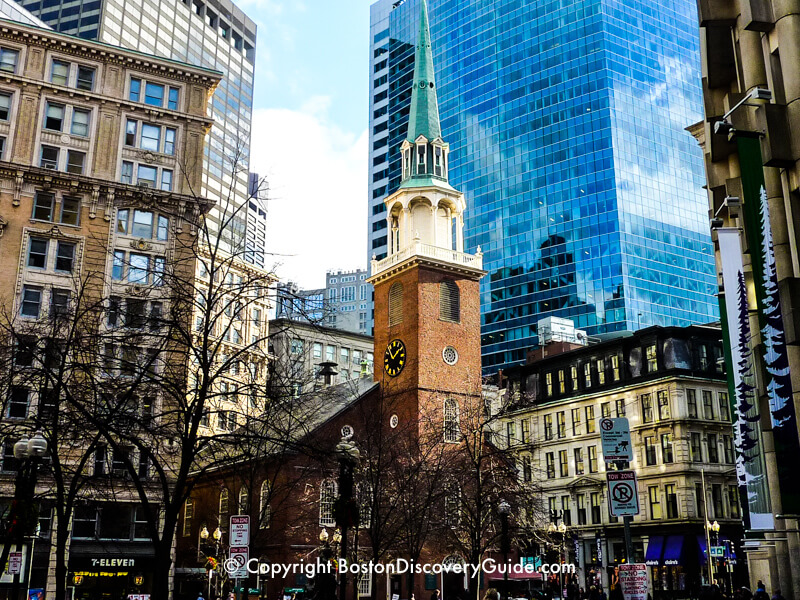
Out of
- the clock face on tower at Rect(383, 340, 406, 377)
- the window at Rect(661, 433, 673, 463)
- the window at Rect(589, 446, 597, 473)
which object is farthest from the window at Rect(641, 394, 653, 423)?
the clock face on tower at Rect(383, 340, 406, 377)

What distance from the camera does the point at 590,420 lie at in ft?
229

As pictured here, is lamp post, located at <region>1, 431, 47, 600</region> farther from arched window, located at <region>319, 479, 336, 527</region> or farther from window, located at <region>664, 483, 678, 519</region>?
window, located at <region>664, 483, 678, 519</region>

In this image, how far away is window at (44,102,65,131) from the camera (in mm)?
48969

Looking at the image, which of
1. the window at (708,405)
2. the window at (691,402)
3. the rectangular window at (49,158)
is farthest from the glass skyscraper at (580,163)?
the rectangular window at (49,158)

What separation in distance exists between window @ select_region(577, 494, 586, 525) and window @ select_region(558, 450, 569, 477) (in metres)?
2.27

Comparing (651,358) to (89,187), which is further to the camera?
(651,358)

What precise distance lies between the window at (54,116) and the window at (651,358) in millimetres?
44142

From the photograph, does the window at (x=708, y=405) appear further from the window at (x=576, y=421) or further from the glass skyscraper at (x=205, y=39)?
the glass skyscraper at (x=205, y=39)

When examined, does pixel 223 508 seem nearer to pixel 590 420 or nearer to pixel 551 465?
pixel 551 465

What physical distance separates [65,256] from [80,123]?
8.08m

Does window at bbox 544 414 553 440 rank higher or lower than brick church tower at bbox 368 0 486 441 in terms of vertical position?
lower

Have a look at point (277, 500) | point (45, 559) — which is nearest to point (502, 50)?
point (277, 500)

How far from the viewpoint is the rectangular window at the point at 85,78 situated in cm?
5031

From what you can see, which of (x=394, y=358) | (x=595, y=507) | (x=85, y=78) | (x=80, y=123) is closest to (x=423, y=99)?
(x=394, y=358)
